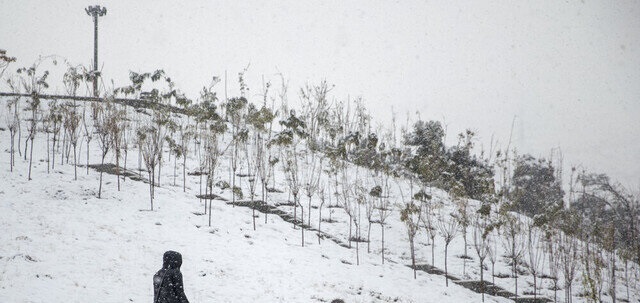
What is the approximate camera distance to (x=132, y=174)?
16828 millimetres

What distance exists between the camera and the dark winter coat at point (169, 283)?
446 cm

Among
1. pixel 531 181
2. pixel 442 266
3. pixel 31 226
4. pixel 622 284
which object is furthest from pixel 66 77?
pixel 531 181

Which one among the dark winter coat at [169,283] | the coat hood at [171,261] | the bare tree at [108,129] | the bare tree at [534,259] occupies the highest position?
the bare tree at [108,129]

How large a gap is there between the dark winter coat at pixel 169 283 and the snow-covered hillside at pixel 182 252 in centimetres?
402

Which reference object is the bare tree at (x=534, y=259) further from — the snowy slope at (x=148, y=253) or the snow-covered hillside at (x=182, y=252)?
the snowy slope at (x=148, y=253)

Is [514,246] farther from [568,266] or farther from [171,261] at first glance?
[171,261]

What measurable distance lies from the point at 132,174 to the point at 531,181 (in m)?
33.1

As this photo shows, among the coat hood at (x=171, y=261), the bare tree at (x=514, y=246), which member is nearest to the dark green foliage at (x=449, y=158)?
the bare tree at (x=514, y=246)

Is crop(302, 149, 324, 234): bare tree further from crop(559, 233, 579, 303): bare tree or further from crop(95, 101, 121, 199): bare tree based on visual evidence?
crop(559, 233, 579, 303): bare tree

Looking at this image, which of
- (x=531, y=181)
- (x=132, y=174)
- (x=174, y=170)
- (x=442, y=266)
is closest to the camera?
(x=442, y=266)

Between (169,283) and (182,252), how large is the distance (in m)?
6.70

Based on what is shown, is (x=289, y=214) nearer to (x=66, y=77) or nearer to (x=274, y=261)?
(x=274, y=261)

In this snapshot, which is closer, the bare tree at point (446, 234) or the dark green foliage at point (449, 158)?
the bare tree at point (446, 234)

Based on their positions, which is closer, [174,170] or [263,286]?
[263,286]
